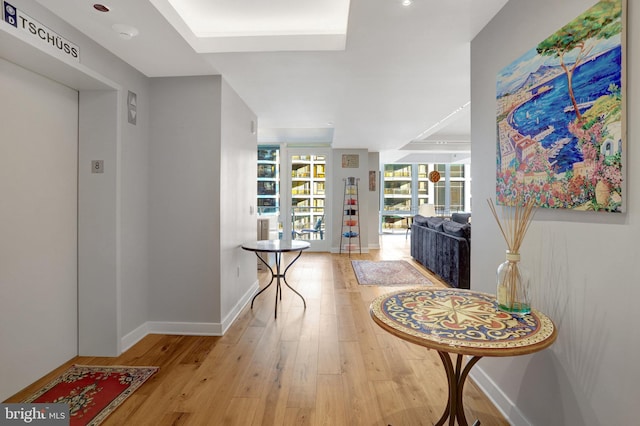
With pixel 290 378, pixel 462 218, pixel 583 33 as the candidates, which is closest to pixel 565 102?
pixel 583 33

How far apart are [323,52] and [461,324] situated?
2.14 meters

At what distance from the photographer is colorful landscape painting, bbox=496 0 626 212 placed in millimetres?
1201

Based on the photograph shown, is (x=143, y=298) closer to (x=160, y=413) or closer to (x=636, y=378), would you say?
(x=160, y=413)

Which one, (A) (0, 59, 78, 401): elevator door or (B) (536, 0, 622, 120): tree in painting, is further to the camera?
(A) (0, 59, 78, 401): elevator door

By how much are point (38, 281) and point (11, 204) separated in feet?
1.84

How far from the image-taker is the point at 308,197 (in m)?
7.77

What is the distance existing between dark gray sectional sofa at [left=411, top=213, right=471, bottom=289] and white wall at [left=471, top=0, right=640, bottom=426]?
2259 millimetres

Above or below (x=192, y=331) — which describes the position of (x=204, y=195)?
above

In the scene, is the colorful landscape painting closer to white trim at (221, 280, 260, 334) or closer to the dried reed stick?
the dried reed stick

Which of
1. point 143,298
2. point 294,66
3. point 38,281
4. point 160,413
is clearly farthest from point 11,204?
point 294,66

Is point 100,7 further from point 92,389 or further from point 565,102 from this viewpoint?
point 565,102

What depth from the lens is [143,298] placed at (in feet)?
9.82

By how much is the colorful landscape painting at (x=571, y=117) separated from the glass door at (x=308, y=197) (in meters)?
5.95

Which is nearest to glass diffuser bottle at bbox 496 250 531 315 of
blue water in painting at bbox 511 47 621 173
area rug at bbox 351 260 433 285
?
blue water in painting at bbox 511 47 621 173
